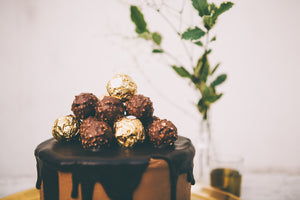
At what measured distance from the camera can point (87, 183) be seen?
2.53 feet

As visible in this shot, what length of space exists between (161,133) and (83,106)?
0.30 m

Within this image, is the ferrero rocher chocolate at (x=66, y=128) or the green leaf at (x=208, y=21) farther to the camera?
the green leaf at (x=208, y=21)

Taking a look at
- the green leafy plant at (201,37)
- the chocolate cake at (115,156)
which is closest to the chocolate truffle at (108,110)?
the chocolate cake at (115,156)

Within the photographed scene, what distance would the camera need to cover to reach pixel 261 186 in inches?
58.2

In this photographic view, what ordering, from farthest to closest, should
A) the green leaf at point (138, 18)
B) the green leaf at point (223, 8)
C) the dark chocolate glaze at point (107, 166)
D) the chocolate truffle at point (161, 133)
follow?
the green leaf at point (138, 18) → the green leaf at point (223, 8) → the chocolate truffle at point (161, 133) → the dark chocolate glaze at point (107, 166)

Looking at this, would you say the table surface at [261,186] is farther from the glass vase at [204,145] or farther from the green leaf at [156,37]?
the green leaf at [156,37]

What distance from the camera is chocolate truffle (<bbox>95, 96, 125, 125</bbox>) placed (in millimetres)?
868

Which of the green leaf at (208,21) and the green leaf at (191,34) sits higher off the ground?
the green leaf at (208,21)

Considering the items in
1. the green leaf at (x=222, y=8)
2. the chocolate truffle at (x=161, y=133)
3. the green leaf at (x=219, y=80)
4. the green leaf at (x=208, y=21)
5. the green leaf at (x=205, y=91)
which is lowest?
the chocolate truffle at (x=161, y=133)

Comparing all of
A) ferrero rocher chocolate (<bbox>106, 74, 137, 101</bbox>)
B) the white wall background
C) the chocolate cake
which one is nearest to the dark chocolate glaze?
the chocolate cake

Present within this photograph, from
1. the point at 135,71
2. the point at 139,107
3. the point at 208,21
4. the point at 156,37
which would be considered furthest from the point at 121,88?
the point at 135,71

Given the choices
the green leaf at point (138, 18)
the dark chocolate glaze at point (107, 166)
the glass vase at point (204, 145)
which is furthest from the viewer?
the glass vase at point (204, 145)

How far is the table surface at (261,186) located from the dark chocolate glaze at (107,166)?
0.70 m

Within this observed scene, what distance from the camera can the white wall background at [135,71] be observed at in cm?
168
